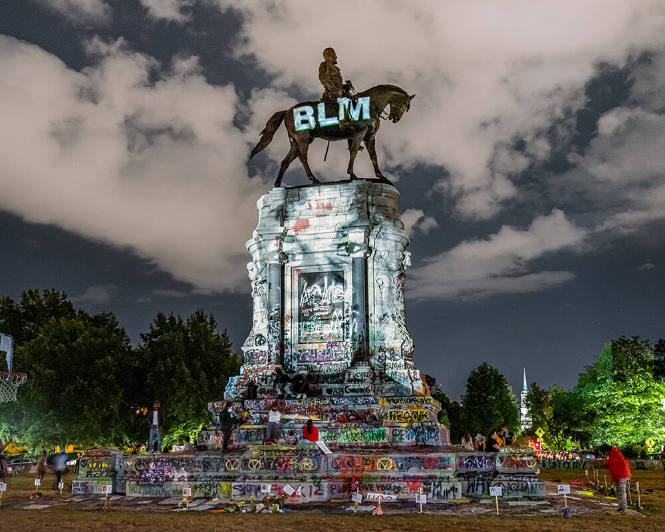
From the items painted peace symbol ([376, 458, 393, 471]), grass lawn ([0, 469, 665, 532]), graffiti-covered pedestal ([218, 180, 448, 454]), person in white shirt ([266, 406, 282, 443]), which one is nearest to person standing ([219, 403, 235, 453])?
person in white shirt ([266, 406, 282, 443])

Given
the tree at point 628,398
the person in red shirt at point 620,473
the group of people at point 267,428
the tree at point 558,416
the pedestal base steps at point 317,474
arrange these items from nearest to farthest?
the person in red shirt at point 620,473
the pedestal base steps at point 317,474
the group of people at point 267,428
the tree at point 628,398
the tree at point 558,416

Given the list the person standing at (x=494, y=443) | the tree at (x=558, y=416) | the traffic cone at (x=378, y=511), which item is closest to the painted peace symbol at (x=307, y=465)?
the traffic cone at (x=378, y=511)

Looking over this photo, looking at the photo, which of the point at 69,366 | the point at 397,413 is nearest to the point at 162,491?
the point at 397,413

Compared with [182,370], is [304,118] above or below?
above

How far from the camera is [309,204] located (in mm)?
33438

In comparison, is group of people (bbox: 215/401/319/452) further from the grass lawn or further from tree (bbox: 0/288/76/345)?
tree (bbox: 0/288/76/345)

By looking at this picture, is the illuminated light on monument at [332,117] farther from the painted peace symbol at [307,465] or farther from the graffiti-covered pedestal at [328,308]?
the painted peace symbol at [307,465]

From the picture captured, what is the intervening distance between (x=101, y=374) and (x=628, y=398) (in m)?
46.3

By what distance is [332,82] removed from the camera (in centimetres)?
3491

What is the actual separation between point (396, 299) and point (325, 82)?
38.3ft

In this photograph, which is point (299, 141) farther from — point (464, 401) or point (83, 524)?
point (464, 401)

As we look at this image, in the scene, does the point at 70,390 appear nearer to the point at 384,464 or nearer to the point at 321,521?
the point at 384,464

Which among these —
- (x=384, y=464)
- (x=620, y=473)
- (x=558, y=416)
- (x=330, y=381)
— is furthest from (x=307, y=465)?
(x=558, y=416)

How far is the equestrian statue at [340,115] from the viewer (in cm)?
3431
